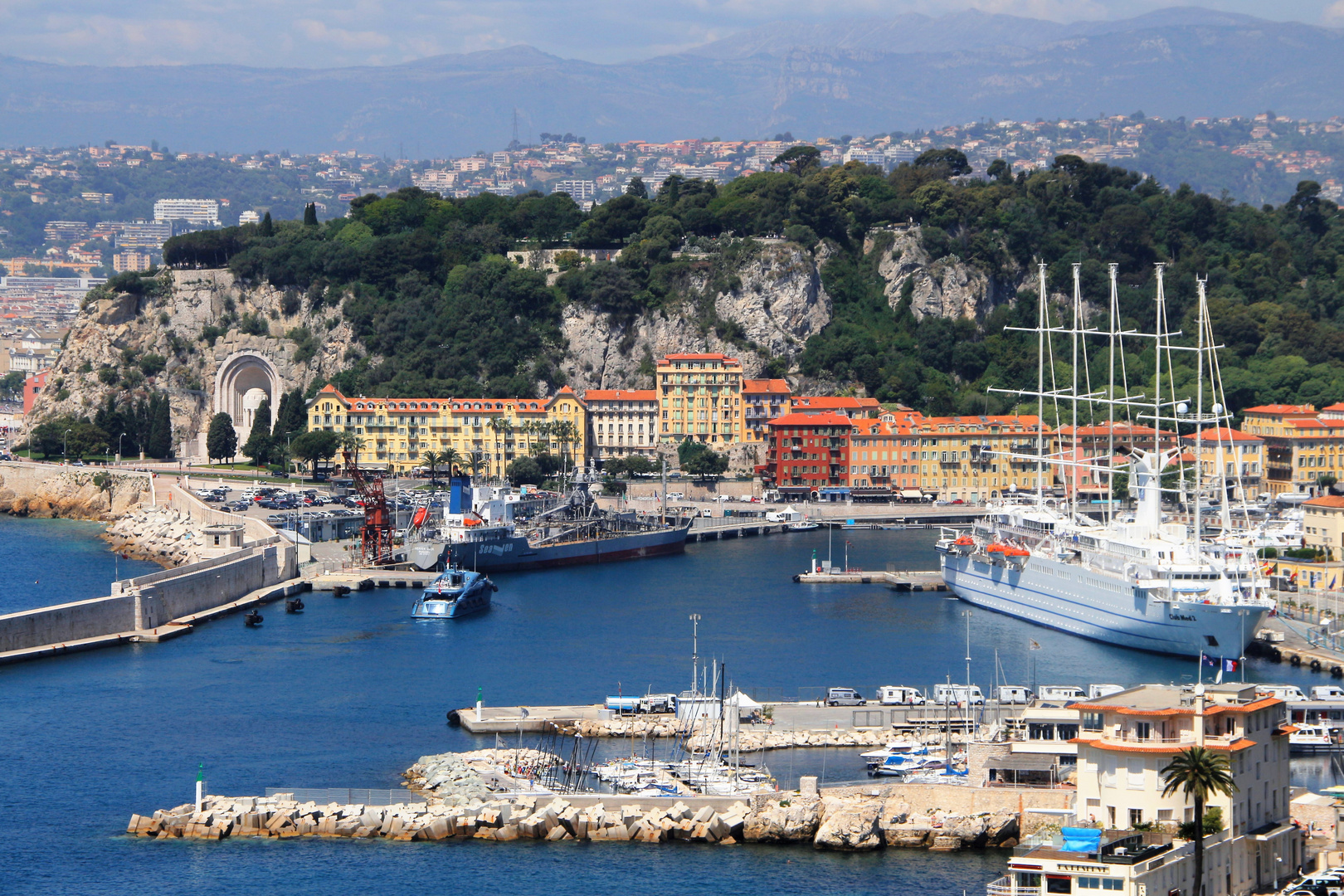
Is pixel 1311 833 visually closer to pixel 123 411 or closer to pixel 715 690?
pixel 715 690

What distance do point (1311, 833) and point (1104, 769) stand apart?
12.0ft

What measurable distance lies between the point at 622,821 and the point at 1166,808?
7630 mm

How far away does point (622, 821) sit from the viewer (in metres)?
24.7

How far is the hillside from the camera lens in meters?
81.1

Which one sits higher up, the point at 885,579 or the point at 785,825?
the point at 885,579

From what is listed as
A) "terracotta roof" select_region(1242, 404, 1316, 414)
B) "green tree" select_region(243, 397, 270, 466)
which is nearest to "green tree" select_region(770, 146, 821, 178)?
"terracotta roof" select_region(1242, 404, 1316, 414)

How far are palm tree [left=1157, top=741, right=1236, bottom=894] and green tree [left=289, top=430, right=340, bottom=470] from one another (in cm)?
5417

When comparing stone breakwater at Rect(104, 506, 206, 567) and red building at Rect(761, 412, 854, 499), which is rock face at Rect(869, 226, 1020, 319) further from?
stone breakwater at Rect(104, 506, 206, 567)

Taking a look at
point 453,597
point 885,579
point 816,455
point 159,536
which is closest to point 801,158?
point 816,455

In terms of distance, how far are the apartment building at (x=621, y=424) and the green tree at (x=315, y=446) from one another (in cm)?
1039

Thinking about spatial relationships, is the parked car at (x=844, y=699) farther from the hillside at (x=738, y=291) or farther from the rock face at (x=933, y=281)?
the rock face at (x=933, y=281)

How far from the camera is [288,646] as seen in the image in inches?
1581

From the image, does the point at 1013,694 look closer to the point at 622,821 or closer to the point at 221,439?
the point at 622,821

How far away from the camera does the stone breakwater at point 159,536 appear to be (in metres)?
53.8
